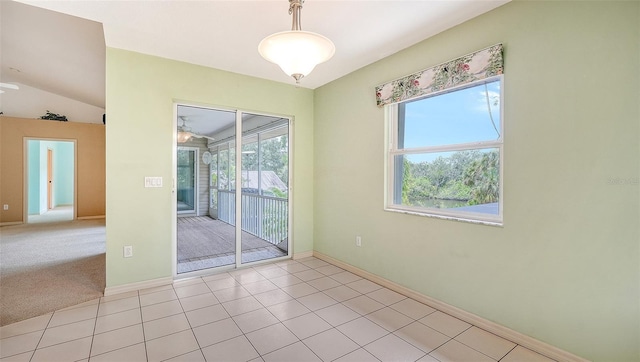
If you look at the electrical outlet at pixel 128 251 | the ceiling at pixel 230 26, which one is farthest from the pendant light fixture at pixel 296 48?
the electrical outlet at pixel 128 251

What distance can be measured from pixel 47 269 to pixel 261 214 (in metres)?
2.89

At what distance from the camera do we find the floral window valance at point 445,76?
86.0 inches

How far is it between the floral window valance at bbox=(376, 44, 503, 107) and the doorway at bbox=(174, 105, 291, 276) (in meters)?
1.80

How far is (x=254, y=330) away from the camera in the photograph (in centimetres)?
224

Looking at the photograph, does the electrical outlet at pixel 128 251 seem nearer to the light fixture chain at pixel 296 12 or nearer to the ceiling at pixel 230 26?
the ceiling at pixel 230 26

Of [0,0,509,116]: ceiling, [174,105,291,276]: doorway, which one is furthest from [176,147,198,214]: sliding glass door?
[0,0,509,116]: ceiling

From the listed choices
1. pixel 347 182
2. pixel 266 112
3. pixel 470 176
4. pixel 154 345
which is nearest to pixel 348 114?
pixel 347 182

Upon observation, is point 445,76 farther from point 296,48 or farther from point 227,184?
point 227,184

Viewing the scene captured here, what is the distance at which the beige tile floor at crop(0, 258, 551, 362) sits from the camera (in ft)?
6.36

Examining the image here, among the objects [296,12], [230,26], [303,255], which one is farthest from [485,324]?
[230,26]

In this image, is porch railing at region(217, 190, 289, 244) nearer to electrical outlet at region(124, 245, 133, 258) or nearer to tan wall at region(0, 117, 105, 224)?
electrical outlet at region(124, 245, 133, 258)

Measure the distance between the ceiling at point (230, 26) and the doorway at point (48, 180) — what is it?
4.43 metres

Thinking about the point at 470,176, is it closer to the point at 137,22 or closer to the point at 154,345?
the point at 154,345

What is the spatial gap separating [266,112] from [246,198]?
132 cm
